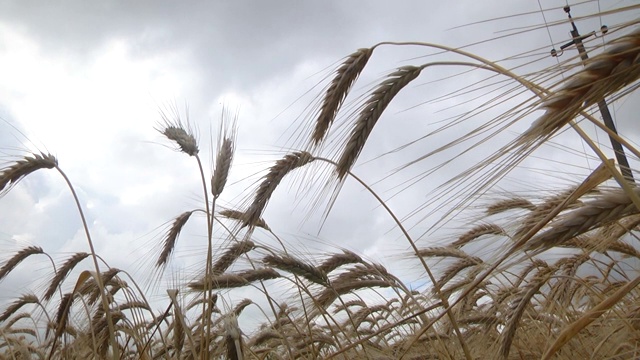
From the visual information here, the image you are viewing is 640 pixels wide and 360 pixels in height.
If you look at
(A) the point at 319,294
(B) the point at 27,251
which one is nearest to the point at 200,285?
(A) the point at 319,294

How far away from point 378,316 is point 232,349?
3284 millimetres

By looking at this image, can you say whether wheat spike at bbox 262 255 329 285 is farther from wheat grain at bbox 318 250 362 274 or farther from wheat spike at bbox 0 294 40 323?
wheat spike at bbox 0 294 40 323

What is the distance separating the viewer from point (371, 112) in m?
2.43

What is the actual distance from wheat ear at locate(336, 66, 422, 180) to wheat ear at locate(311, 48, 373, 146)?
24cm

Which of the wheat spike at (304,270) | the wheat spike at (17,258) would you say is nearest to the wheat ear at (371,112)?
the wheat spike at (304,270)

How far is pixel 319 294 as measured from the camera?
3469mm

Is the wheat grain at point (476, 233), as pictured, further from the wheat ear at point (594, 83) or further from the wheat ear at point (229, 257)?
the wheat ear at point (594, 83)

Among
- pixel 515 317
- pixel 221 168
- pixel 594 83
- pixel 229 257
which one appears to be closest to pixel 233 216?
pixel 229 257

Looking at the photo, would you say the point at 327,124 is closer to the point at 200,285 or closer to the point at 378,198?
the point at 378,198

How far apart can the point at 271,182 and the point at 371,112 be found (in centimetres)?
91

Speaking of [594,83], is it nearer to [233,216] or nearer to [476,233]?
[476,233]

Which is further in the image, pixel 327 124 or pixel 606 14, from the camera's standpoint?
pixel 327 124

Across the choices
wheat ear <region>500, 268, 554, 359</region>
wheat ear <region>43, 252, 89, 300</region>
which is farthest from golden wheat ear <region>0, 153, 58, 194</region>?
wheat ear <region>500, 268, 554, 359</region>

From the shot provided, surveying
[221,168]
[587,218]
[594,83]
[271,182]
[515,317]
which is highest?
[221,168]
